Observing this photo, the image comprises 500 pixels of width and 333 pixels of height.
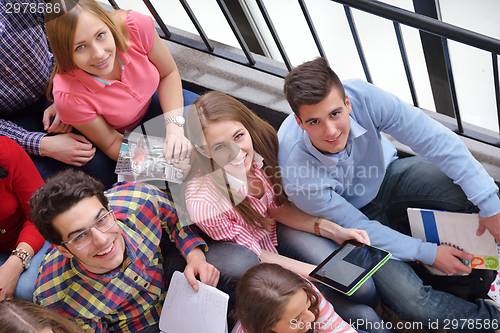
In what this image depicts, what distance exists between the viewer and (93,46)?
1.56 meters

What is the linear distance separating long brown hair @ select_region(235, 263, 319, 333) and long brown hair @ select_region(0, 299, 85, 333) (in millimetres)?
535

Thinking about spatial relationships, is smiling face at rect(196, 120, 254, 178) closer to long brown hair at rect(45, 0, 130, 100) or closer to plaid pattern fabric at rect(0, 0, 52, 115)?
long brown hair at rect(45, 0, 130, 100)

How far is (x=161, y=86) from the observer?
6.36 feet

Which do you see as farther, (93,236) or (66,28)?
(66,28)

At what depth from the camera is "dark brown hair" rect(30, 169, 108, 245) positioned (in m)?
1.33

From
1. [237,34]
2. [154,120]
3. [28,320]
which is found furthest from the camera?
[237,34]

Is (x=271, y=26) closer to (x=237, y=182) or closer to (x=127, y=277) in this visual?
(x=237, y=182)

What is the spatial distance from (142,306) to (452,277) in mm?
1282

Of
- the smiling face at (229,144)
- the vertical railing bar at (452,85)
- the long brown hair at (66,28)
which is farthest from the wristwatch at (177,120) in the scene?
the vertical railing bar at (452,85)

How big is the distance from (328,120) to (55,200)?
0.97 m

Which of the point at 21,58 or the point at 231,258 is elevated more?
the point at 21,58

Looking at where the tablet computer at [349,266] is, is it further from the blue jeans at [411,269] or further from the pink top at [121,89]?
the pink top at [121,89]

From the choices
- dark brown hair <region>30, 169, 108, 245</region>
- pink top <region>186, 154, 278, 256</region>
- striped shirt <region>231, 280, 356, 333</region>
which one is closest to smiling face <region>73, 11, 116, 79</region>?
dark brown hair <region>30, 169, 108, 245</region>

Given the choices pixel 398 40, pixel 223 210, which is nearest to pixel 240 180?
pixel 223 210
